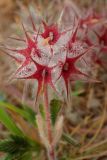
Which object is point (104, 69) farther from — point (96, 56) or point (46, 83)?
point (46, 83)

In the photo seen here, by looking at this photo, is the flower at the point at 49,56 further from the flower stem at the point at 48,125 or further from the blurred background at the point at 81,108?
the blurred background at the point at 81,108

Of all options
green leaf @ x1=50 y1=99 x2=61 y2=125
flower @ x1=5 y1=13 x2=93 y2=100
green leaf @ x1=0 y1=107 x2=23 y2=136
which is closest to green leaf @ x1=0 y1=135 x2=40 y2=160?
green leaf @ x1=0 y1=107 x2=23 y2=136

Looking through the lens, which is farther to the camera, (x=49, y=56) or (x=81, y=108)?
(x=81, y=108)

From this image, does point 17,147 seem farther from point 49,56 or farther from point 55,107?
point 49,56

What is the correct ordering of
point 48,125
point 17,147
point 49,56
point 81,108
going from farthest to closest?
1. point 81,108
2. point 17,147
3. point 48,125
4. point 49,56

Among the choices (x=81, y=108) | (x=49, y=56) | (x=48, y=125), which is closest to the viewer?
(x=49, y=56)

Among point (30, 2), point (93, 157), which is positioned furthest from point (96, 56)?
point (30, 2)

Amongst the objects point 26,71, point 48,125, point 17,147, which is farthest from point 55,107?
point 26,71

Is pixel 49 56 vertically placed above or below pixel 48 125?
above

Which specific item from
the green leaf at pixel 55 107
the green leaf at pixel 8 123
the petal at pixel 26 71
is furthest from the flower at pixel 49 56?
the green leaf at pixel 8 123

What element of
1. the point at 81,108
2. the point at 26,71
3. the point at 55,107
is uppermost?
the point at 26,71

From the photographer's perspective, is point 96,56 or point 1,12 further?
point 1,12
